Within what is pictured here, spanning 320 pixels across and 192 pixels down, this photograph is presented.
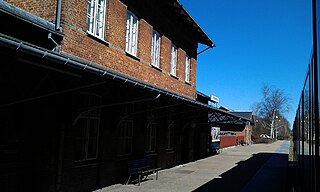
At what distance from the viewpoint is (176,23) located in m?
16.8

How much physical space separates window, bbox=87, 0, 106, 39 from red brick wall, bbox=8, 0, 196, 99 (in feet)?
0.51

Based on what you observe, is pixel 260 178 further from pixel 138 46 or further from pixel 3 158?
pixel 3 158

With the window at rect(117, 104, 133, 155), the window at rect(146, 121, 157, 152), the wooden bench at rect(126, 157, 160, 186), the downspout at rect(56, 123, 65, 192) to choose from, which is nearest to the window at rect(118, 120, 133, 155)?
the window at rect(117, 104, 133, 155)

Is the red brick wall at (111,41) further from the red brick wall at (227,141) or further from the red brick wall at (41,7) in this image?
the red brick wall at (227,141)

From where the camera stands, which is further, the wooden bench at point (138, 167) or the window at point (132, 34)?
the window at point (132, 34)

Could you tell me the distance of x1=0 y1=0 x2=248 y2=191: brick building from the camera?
692 centimetres

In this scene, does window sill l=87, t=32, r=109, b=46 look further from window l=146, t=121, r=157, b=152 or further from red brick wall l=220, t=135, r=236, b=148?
red brick wall l=220, t=135, r=236, b=148

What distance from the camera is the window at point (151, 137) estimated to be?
45.9ft

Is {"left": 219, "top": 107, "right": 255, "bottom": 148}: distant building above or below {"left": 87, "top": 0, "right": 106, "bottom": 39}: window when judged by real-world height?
below

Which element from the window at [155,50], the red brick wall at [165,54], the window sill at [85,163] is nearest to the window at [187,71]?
the red brick wall at [165,54]

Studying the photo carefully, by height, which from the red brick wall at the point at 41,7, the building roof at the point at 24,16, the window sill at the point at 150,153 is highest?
the red brick wall at the point at 41,7

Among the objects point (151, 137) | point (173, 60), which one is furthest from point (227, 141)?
point (151, 137)

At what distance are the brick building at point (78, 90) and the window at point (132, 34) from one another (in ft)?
0.12

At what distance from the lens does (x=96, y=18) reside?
1002 centimetres
